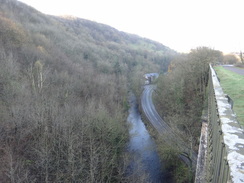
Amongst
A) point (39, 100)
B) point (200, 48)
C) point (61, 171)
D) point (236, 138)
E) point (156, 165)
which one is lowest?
point (156, 165)

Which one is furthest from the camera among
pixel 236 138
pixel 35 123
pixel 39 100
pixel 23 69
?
pixel 23 69

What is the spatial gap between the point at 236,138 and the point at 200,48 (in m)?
25.5

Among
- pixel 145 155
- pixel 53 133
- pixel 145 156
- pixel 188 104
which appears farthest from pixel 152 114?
pixel 53 133

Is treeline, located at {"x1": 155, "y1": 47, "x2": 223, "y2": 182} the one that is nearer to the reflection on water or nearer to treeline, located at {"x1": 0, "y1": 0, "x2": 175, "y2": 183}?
the reflection on water

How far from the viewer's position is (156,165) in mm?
19141

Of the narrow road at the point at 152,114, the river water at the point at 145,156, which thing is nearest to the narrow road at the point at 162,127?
the narrow road at the point at 152,114

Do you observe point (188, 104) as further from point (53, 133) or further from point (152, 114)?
point (53, 133)

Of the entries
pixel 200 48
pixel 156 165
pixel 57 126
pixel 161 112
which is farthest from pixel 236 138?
pixel 161 112

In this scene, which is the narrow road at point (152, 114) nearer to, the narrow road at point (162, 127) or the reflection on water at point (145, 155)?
the narrow road at point (162, 127)

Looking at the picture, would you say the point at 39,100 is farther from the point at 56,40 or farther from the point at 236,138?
the point at 56,40

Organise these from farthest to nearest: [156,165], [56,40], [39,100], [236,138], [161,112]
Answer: [56,40] < [161,112] < [156,165] < [39,100] < [236,138]

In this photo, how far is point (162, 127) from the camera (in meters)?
27.1

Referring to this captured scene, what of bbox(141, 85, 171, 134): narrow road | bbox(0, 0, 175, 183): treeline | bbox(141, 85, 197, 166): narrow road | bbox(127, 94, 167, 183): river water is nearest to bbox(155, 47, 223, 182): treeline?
bbox(141, 85, 197, 166): narrow road

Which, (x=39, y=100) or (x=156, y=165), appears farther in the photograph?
(x=156, y=165)
